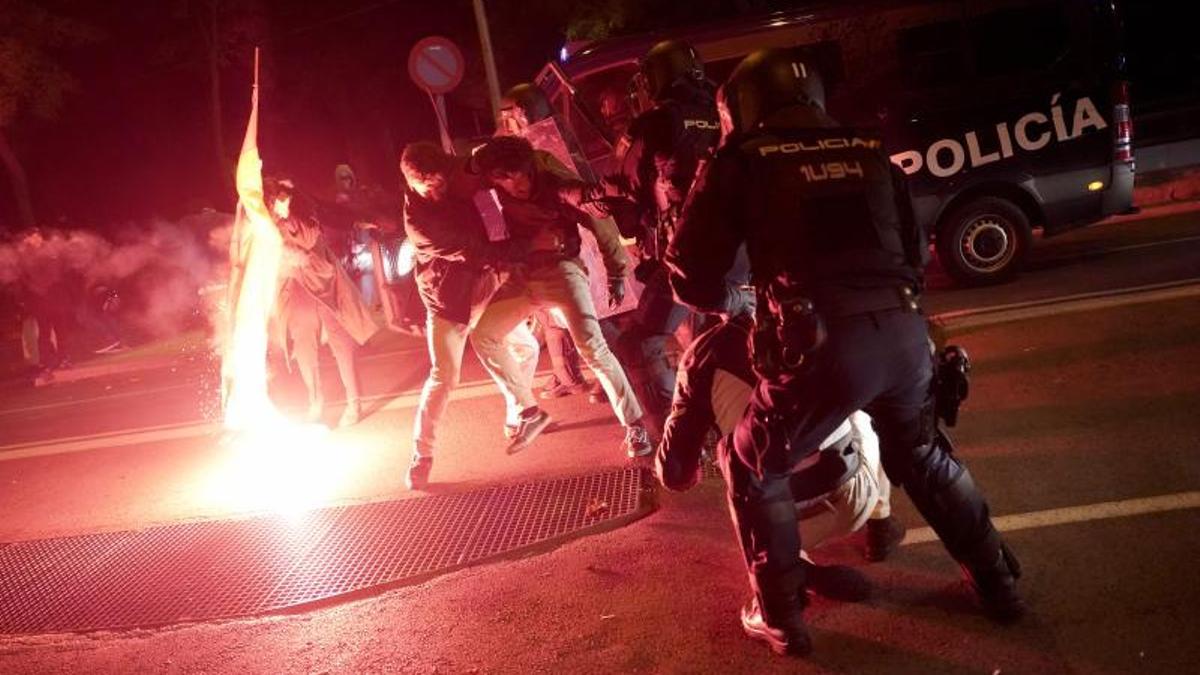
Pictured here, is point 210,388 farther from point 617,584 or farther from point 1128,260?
point 1128,260

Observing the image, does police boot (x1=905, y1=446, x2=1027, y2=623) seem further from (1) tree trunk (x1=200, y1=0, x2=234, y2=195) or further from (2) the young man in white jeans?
(1) tree trunk (x1=200, y1=0, x2=234, y2=195)

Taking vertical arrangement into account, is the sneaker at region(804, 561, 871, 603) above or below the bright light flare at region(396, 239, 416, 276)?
below

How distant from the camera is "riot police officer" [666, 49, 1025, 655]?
2.66m

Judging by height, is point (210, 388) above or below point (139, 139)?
below

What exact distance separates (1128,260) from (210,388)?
29.4 ft

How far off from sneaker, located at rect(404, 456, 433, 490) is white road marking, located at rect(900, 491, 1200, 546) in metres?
2.76

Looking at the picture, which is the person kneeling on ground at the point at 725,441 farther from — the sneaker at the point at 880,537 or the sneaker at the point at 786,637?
the sneaker at the point at 786,637

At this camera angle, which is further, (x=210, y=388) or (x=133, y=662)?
(x=210, y=388)

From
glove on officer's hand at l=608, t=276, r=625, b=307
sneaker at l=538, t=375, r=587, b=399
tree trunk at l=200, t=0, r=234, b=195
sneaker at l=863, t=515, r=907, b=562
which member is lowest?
sneaker at l=863, t=515, r=907, b=562

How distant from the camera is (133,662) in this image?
12.4 feet

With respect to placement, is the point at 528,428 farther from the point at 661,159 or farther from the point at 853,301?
the point at 853,301

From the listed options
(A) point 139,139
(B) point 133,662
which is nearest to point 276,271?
(B) point 133,662

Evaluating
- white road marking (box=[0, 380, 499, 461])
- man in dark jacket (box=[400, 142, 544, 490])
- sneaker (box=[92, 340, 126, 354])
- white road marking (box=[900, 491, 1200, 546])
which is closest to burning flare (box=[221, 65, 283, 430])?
white road marking (box=[0, 380, 499, 461])

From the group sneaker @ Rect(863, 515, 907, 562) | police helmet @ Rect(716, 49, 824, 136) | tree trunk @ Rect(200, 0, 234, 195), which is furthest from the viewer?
tree trunk @ Rect(200, 0, 234, 195)
